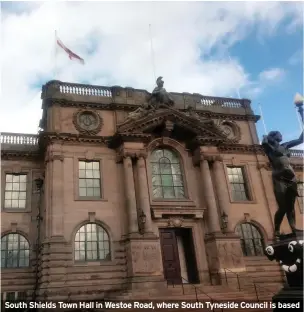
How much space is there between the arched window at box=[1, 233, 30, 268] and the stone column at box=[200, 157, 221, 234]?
35.1 ft

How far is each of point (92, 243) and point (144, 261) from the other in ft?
10.2

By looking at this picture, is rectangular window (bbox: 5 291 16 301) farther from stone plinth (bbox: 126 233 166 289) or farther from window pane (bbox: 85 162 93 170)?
window pane (bbox: 85 162 93 170)

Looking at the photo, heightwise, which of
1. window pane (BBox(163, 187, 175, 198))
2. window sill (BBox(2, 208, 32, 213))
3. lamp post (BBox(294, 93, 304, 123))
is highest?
window pane (BBox(163, 187, 175, 198))

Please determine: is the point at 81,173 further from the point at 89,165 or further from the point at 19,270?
the point at 19,270

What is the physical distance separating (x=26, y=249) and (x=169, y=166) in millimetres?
9839

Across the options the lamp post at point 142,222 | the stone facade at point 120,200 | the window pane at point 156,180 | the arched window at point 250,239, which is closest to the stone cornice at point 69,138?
the stone facade at point 120,200

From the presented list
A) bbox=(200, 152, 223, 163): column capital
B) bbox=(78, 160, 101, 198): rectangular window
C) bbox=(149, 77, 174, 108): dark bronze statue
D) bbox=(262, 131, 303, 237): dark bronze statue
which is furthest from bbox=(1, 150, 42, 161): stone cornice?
bbox=(262, 131, 303, 237): dark bronze statue

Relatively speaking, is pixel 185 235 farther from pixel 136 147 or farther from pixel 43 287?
pixel 43 287

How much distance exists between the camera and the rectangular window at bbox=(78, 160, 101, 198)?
67.4ft

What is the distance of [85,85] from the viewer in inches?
924

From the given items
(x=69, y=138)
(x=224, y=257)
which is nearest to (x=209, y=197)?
(x=224, y=257)

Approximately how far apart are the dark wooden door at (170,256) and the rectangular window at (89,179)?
460cm

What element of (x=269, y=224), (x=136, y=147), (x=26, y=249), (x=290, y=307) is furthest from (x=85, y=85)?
(x=290, y=307)

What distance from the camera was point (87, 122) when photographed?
22.4m
